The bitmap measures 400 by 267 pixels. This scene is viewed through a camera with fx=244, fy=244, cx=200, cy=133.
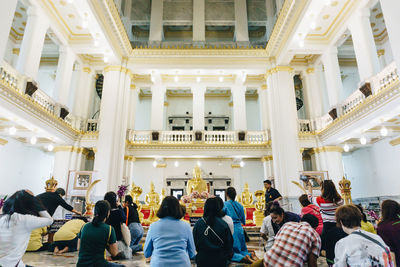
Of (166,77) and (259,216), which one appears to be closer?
(259,216)

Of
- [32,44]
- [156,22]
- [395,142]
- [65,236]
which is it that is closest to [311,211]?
[65,236]

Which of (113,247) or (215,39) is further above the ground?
(215,39)

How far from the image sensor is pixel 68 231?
4.46m

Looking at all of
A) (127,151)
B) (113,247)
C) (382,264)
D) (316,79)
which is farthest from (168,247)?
(316,79)

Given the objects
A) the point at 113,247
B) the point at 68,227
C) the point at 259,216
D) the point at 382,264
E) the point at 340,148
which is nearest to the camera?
the point at 382,264

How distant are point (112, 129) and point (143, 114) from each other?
5.84 metres

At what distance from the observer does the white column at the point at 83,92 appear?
39.1 ft

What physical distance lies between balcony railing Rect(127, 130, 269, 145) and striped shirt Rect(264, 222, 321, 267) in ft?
33.0

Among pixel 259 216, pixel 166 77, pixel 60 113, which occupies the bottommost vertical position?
pixel 259 216

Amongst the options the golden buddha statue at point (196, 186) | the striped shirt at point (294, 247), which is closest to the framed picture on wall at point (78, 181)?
the golden buddha statue at point (196, 186)

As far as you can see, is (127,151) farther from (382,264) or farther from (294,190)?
(382,264)

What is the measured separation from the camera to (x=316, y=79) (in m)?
12.2

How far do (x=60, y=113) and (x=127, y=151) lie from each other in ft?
12.6

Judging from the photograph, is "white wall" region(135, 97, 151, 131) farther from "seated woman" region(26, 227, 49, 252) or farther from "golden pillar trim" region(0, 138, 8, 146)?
"seated woman" region(26, 227, 49, 252)
